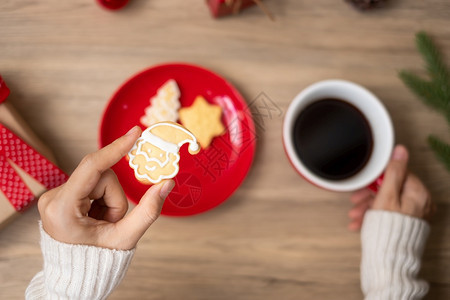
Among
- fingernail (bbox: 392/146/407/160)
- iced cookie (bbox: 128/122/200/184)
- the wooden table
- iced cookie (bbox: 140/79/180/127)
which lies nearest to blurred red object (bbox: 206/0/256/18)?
the wooden table

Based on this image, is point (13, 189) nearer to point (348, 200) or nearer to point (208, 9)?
point (208, 9)

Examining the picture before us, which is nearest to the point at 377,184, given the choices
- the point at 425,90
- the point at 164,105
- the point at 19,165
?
the point at 425,90

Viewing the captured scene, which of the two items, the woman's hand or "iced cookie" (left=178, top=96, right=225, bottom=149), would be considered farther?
"iced cookie" (left=178, top=96, right=225, bottom=149)

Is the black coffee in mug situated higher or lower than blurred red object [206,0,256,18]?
lower

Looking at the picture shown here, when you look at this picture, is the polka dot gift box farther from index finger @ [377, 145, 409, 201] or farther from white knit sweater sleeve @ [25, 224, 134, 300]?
index finger @ [377, 145, 409, 201]

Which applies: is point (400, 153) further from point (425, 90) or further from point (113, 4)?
point (113, 4)

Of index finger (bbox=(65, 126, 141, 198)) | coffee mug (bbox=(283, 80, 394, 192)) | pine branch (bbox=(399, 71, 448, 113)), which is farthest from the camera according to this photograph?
pine branch (bbox=(399, 71, 448, 113))
